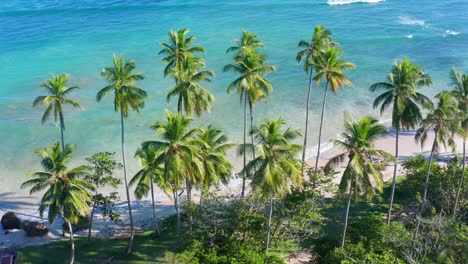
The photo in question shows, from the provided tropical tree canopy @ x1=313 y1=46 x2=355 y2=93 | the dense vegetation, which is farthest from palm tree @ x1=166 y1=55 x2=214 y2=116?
tropical tree canopy @ x1=313 y1=46 x2=355 y2=93

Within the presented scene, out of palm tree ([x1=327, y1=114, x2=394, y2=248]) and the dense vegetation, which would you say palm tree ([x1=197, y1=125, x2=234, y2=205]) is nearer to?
the dense vegetation

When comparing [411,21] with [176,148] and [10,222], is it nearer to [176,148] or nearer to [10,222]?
[176,148]

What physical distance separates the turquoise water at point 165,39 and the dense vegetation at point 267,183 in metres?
17.8

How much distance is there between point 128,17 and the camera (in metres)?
106

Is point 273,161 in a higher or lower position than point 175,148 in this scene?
lower

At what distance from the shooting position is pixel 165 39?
301 feet

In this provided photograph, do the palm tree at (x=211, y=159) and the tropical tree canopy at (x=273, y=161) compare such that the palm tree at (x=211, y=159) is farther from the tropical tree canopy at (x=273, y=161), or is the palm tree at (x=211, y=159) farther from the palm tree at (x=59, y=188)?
the palm tree at (x=59, y=188)

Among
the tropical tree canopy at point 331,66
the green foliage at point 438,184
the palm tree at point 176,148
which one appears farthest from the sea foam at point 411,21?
the palm tree at point 176,148

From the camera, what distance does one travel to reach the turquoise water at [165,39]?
2450 inches

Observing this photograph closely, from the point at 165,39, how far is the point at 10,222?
56222 millimetres

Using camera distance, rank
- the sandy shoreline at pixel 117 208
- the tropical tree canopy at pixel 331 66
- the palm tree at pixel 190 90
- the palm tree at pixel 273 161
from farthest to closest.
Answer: the sandy shoreline at pixel 117 208, the tropical tree canopy at pixel 331 66, the palm tree at pixel 190 90, the palm tree at pixel 273 161

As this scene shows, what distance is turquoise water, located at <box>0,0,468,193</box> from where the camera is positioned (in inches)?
2450

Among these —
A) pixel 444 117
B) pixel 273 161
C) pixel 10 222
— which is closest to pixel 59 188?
pixel 273 161

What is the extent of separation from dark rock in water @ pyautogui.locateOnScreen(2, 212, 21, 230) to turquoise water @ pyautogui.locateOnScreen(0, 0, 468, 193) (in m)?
8.49
